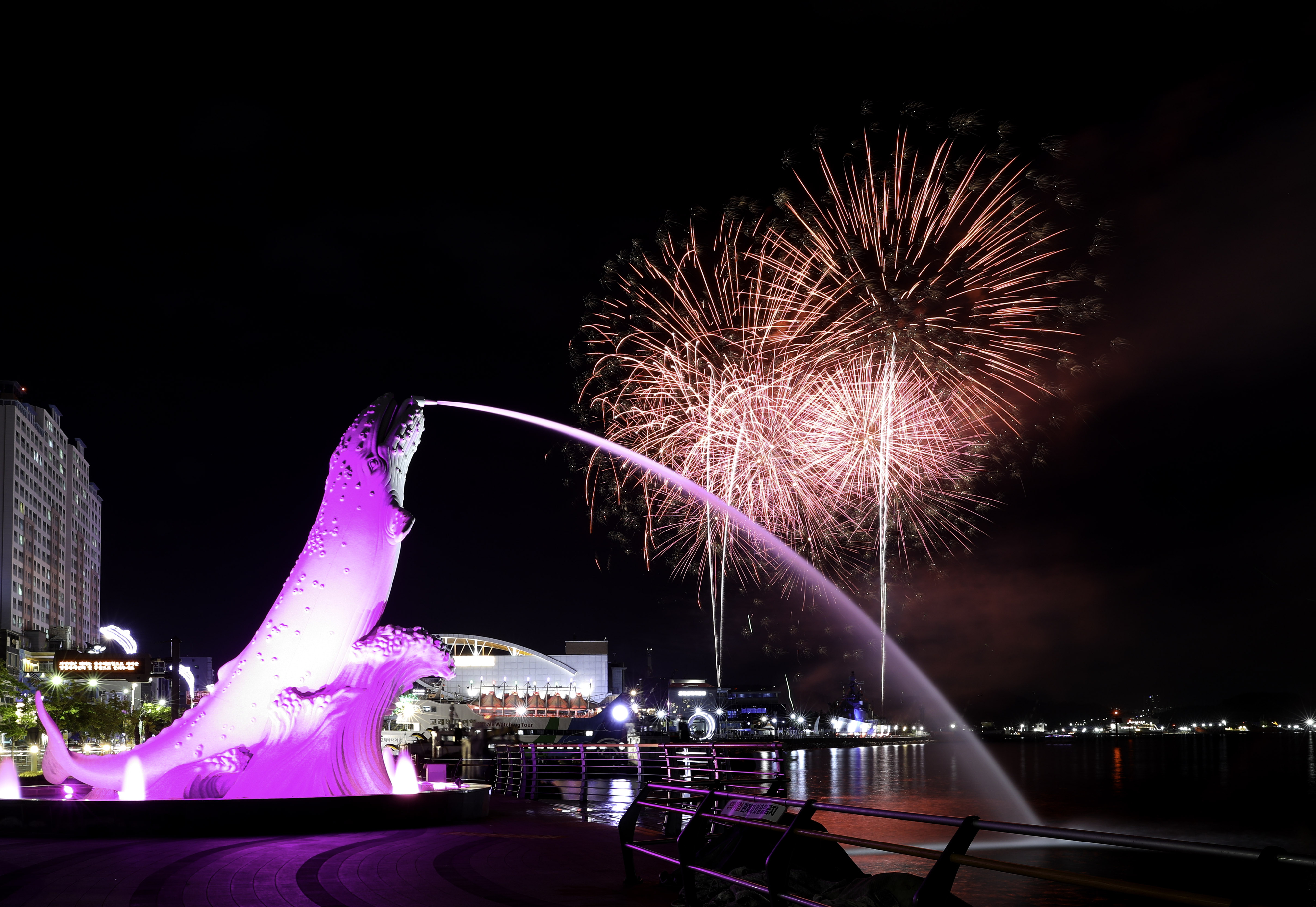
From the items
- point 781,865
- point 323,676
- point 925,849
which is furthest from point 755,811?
point 323,676

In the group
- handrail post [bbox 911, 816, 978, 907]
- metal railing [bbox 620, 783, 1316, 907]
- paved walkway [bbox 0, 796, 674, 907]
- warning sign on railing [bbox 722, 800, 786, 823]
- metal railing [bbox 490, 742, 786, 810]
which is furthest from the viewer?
metal railing [bbox 490, 742, 786, 810]

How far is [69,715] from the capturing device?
169ft

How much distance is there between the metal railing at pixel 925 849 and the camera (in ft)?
15.2

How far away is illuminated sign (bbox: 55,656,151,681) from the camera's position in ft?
207

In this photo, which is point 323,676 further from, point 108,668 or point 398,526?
point 108,668

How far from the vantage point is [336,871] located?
36.8ft

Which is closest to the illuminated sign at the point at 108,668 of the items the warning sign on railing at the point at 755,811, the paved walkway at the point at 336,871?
the paved walkway at the point at 336,871

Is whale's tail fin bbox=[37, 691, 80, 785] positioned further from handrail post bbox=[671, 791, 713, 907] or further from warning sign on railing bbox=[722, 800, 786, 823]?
warning sign on railing bbox=[722, 800, 786, 823]

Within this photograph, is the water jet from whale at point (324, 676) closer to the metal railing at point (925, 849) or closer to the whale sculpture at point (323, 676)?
the whale sculpture at point (323, 676)

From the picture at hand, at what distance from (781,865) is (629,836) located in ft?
9.28

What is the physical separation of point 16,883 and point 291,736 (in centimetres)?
575

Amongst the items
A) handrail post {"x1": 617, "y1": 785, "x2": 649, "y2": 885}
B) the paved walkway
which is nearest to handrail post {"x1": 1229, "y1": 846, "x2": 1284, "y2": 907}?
the paved walkway

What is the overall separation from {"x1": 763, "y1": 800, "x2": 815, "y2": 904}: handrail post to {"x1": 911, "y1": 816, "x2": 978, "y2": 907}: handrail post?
1.64 m

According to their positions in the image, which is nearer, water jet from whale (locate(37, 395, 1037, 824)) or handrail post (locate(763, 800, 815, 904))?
handrail post (locate(763, 800, 815, 904))
